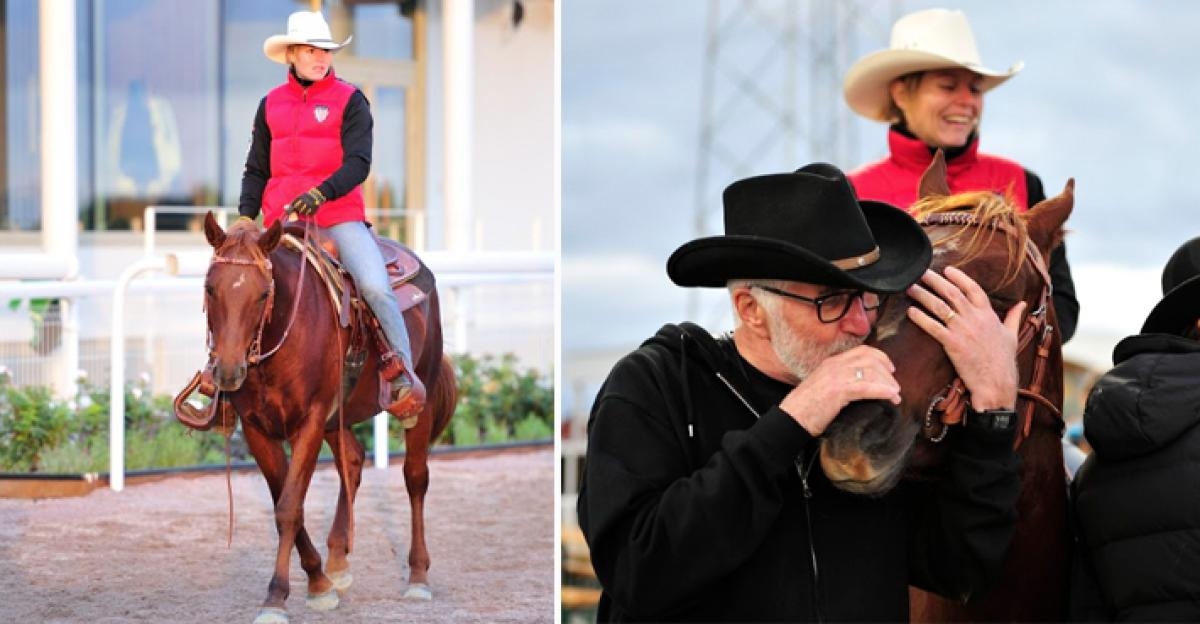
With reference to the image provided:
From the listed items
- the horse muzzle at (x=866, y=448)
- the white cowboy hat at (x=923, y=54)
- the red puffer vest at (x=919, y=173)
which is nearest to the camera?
the horse muzzle at (x=866, y=448)

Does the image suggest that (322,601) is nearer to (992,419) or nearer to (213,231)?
(213,231)

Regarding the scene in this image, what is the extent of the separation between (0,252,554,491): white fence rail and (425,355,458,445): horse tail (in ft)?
2.65

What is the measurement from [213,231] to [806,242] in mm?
2486

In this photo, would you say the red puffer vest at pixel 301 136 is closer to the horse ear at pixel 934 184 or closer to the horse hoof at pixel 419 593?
the horse hoof at pixel 419 593

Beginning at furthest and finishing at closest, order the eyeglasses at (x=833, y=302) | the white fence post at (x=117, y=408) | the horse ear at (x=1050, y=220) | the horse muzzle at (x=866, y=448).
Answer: the white fence post at (x=117, y=408)
the horse ear at (x=1050, y=220)
the eyeglasses at (x=833, y=302)
the horse muzzle at (x=866, y=448)

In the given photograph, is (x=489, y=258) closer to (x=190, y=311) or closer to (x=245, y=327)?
(x=190, y=311)

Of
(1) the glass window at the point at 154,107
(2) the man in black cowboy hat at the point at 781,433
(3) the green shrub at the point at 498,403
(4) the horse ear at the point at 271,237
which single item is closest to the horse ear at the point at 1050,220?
(2) the man in black cowboy hat at the point at 781,433

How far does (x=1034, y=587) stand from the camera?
104 inches

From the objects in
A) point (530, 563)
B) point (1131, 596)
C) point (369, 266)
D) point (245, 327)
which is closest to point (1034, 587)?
point (1131, 596)

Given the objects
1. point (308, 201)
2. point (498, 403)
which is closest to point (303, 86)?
point (308, 201)

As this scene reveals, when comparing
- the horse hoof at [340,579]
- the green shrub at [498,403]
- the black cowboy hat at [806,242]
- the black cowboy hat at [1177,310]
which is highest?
the black cowboy hat at [806,242]

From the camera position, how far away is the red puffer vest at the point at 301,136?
189 inches

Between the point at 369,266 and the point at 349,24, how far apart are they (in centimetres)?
610

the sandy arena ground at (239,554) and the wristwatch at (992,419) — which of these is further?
the sandy arena ground at (239,554)
